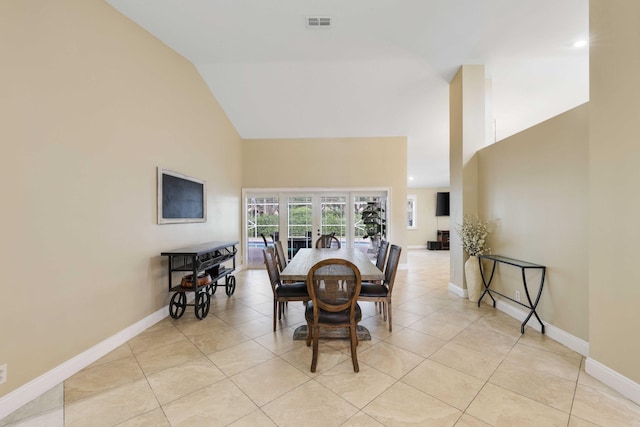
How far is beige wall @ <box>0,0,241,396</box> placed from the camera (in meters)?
1.68

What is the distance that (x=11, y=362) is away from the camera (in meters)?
1.64

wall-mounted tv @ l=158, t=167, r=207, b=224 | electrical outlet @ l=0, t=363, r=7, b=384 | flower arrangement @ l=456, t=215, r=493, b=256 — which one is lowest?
electrical outlet @ l=0, t=363, r=7, b=384

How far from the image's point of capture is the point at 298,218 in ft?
19.7

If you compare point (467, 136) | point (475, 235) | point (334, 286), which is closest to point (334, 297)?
point (334, 286)

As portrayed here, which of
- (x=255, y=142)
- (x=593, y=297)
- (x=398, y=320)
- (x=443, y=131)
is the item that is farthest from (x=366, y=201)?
(x=593, y=297)

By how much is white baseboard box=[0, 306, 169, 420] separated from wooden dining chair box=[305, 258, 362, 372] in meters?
1.94

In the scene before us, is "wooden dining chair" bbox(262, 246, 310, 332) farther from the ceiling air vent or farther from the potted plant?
the potted plant

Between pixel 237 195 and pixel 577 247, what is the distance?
5.49 m

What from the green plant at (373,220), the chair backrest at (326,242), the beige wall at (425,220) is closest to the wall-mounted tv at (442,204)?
the beige wall at (425,220)

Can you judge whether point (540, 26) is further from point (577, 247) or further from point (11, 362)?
point (11, 362)

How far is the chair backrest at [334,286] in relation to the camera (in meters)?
1.95

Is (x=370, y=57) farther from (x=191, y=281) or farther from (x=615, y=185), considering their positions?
(x=191, y=281)

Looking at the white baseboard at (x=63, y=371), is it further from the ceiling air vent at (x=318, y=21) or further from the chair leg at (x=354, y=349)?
the ceiling air vent at (x=318, y=21)

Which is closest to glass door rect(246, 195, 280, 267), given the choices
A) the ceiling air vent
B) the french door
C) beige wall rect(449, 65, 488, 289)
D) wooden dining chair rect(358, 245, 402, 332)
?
the french door
